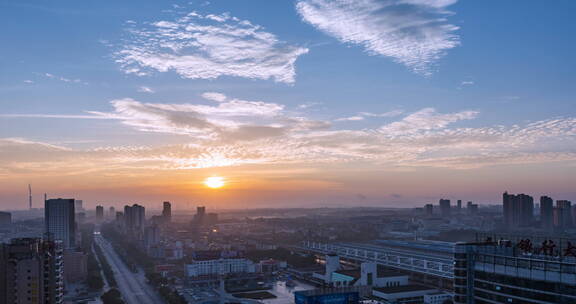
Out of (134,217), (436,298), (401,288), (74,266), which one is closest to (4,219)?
(134,217)

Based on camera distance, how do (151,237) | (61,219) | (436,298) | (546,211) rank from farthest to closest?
(546,211) < (151,237) < (61,219) < (436,298)

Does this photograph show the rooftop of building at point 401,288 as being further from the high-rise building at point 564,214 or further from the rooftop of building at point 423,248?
the high-rise building at point 564,214

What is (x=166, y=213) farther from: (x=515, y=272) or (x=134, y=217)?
(x=515, y=272)

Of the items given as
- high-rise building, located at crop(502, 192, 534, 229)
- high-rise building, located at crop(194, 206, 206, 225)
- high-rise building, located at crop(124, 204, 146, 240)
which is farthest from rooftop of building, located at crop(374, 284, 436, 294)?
high-rise building, located at crop(194, 206, 206, 225)

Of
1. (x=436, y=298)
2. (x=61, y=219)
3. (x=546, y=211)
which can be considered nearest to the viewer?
(x=436, y=298)

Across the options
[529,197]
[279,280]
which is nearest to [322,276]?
[279,280]

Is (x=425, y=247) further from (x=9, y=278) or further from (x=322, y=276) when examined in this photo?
(x=9, y=278)

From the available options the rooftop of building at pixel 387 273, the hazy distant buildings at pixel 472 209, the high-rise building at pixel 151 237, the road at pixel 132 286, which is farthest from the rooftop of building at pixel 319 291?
the hazy distant buildings at pixel 472 209
